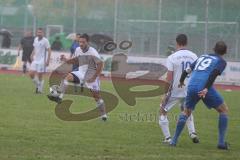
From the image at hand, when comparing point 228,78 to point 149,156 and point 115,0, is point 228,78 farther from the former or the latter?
point 149,156

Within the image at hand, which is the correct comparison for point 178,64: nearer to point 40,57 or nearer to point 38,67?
point 38,67

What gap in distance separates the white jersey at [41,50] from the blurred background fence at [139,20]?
14053 millimetres

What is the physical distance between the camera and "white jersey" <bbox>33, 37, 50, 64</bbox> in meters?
22.8

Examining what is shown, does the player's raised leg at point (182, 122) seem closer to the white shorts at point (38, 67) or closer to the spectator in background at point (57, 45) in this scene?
the white shorts at point (38, 67)

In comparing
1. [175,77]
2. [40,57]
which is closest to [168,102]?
[175,77]

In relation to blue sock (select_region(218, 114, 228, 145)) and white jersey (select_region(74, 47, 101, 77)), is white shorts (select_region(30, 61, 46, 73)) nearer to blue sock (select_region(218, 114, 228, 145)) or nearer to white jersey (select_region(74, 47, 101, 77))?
white jersey (select_region(74, 47, 101, 77))

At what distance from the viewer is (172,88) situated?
12125 mm

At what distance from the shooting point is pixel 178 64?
476 inches

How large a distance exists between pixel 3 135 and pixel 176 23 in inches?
1043

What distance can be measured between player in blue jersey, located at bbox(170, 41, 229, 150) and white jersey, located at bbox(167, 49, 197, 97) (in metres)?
0.47

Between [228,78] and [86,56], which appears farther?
[228,78]

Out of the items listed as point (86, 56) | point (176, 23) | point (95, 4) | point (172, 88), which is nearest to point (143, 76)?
point (176, 23)

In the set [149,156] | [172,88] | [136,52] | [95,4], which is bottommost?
[149,156]

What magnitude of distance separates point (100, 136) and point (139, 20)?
2670cm
